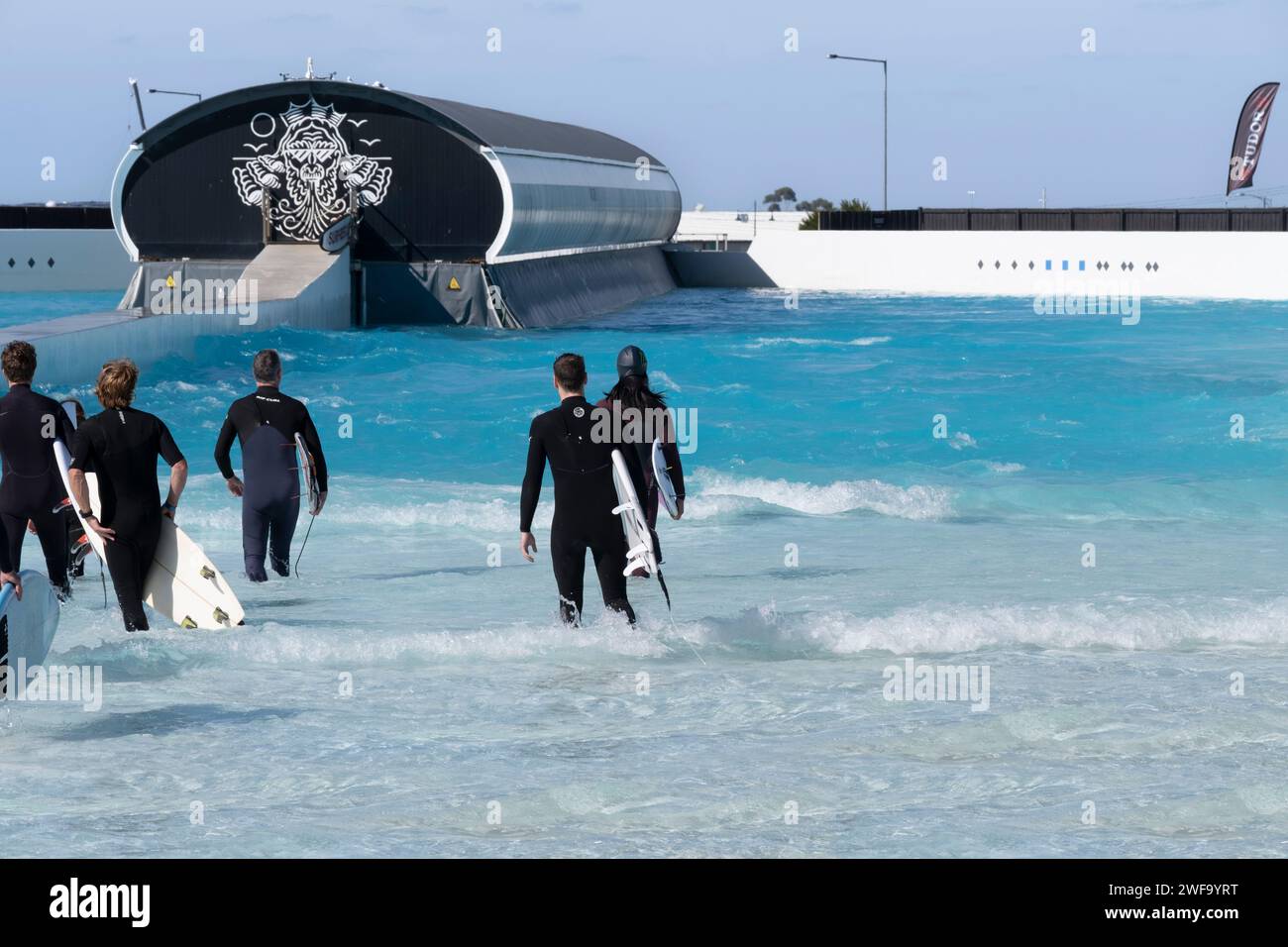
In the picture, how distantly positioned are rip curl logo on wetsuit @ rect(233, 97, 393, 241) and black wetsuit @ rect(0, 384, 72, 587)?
29989 mm

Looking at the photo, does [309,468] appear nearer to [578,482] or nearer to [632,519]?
[578,482]

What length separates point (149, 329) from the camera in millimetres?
24688

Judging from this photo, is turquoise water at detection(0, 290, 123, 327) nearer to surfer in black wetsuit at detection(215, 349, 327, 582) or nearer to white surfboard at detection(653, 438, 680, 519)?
surfer in black wetsuit at detection(215, 349, 327, 582)

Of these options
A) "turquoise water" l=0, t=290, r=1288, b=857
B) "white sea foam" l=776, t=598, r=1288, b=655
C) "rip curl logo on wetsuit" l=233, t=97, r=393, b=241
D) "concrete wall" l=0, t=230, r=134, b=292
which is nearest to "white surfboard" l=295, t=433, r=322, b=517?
"turquoise water" l=0, t=290, r=1288, b=857

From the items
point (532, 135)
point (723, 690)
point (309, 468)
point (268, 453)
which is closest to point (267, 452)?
point (268, 453)

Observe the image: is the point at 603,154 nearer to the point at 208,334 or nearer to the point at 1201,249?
the point at 1201,249

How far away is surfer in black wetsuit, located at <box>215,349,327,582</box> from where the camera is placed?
10.2 m

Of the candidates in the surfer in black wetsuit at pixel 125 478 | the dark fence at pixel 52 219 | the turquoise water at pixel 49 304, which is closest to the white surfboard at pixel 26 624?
the surfer in black wetsuit at pixel 125 478

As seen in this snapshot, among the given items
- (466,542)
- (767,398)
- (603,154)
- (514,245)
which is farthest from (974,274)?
(466,542)

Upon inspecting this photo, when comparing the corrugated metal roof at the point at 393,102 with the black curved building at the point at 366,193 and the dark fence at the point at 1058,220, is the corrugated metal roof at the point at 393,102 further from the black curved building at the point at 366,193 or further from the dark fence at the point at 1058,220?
the dark fence at the point at 1058,220

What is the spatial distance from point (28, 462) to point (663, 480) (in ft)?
12.0

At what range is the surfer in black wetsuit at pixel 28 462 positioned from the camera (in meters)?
Answer: 9.02

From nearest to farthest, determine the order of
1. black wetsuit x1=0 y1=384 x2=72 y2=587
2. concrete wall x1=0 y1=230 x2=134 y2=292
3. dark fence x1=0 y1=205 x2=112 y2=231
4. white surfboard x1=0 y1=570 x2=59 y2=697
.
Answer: white surfboard x1=0 y1=570 x2=59 y2=697 → black wetsuit x1=0 y1=384 x2=72 y2=587 → concrete wall x1=0 y1=230 x2=134 y2=292 → dark fence x1=0 y1=205 x2=112 y2=231
